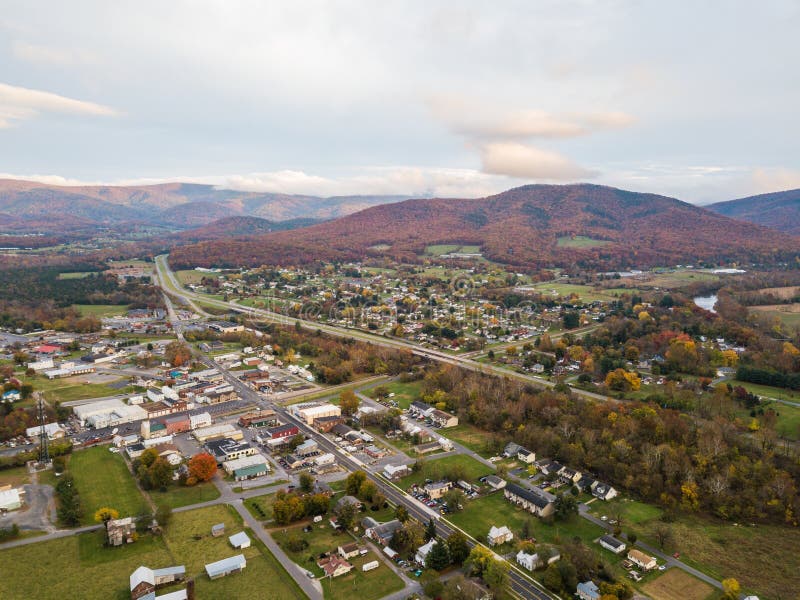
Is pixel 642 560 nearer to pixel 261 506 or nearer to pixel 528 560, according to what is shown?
pixel 528 560

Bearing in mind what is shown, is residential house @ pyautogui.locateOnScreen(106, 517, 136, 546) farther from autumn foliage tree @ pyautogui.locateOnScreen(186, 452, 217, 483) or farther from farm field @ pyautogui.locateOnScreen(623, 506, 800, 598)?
farm field @ pyautogui.locateOnScreen(623, 506, 800, 598)

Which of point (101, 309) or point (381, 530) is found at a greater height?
point (101, 309)

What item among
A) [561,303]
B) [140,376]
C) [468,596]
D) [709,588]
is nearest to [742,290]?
Answer: [561,303]

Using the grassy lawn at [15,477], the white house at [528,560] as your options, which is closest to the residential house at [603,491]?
the white house at [528,560]

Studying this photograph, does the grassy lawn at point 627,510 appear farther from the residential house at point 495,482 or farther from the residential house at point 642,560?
the residential house at point 495,482

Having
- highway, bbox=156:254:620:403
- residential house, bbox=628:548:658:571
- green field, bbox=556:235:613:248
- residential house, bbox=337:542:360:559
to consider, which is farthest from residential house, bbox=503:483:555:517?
green field, bbox=556:235:613:248

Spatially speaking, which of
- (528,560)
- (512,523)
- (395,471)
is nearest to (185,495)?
(395,471)
